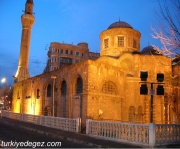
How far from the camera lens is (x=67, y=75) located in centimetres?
1939

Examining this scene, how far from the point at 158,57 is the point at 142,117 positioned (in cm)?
703

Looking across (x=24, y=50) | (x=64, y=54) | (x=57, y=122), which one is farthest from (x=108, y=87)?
(x=64, y=54)

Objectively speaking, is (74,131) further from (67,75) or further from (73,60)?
(73,60)

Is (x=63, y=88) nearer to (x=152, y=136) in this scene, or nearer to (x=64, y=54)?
(x=152, y=136)

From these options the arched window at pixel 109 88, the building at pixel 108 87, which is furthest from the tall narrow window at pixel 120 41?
the arched window at pixel 109 88

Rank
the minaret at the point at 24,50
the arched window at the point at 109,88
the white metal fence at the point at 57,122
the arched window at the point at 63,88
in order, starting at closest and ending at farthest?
the white metal fence at the point at 57,122, the arched window at the point at 109,88, the arched window at the point at 63,88, the minaret at the point at 24,50

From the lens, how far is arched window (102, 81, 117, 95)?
1802cm

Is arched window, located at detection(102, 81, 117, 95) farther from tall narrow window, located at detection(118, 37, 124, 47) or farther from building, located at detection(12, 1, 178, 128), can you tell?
tall narrow window, located at detection(118, 37, 124, 47)

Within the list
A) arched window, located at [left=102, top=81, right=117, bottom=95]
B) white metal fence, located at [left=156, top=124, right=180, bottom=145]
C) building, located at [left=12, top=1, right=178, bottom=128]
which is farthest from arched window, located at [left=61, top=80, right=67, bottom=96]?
white metal fence, located at [left=156, top=124, right=180, bottom=145]

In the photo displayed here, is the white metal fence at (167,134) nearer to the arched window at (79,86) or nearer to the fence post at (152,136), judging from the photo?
the fence post at (152,136)

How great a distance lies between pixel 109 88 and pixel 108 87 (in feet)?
0.60

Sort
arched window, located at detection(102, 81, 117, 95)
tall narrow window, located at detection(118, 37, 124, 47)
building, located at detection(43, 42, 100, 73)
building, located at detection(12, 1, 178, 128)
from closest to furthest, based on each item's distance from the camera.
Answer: building, located at detection(12, 1, 178, 128) → arched window, located at detection(102, 81, 117, 95) → tall narrow window, located at detection(118, 37, 124, 47) → building, located at detection(43, 42, 100, 73)

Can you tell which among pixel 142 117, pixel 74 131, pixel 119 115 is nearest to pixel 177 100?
pixel 142 117

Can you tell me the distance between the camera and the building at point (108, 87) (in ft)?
55.2
